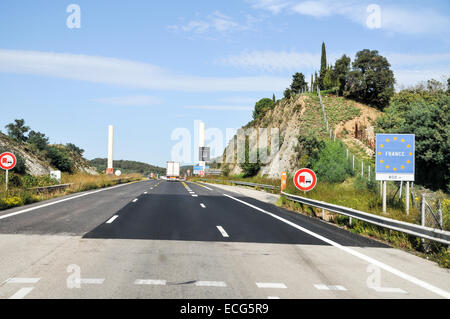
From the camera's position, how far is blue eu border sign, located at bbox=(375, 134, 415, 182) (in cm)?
1379

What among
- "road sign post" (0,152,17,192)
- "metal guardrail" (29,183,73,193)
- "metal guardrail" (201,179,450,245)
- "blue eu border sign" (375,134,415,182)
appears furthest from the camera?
"metal guardrail" (29,183,73,193)

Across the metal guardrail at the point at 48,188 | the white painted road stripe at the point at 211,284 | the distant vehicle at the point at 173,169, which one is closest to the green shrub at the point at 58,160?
the metal guardrail at the point at 48,188

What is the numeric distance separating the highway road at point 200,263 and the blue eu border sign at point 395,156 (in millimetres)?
2938

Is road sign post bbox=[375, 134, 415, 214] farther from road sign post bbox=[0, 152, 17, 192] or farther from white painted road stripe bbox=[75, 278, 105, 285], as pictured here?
road sign post bbox=[0, 152, 17, 192]

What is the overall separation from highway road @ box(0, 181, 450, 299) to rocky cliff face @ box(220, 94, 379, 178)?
4101 centimetres

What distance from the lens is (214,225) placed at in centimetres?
1288

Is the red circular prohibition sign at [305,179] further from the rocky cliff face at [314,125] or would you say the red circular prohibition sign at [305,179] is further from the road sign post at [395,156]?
the rocky cliff face at [314,125]

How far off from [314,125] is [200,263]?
55.0 m

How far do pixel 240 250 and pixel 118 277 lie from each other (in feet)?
10.4

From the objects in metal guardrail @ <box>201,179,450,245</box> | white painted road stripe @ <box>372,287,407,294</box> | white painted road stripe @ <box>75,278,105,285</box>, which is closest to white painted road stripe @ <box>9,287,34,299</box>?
white painted road stripe @ <box>75,278,105,285</box>

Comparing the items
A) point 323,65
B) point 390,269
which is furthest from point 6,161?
point 323,65

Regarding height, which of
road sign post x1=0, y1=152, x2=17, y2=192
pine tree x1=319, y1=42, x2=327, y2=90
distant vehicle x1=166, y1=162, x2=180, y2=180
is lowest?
distant vehicle x1=166, y1=162, x2=180, y2=180

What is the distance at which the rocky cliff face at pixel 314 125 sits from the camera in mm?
55875

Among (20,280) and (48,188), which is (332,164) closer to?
(48,188)
